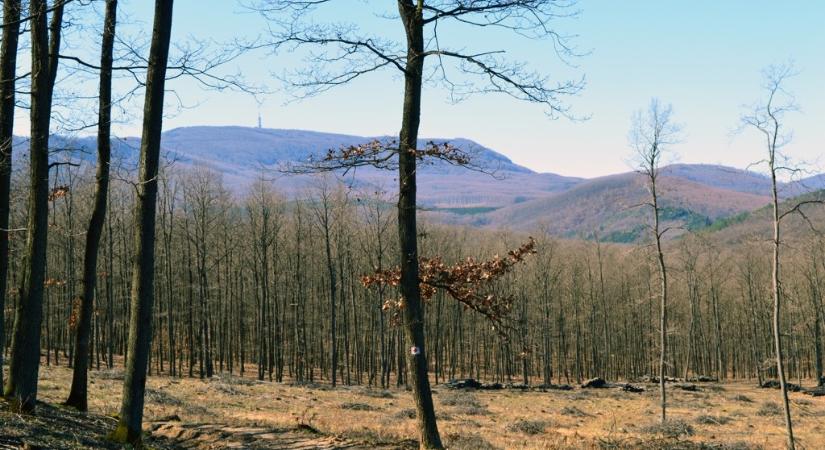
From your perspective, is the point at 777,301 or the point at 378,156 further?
the point at 777,301

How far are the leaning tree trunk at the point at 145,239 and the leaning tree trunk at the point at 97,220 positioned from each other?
3.39 m

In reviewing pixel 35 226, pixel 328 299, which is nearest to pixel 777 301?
pixel 35 226

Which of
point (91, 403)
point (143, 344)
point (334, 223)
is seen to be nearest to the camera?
point (143, 344)

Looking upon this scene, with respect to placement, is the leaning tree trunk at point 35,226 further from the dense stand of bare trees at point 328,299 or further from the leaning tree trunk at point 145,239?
the dense stand of bare trees at point 328,299

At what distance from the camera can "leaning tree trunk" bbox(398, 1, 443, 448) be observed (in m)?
9.23

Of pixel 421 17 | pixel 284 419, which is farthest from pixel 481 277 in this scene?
pixel 284 419

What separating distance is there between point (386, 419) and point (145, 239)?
1235 cm

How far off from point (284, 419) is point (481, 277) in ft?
36.1

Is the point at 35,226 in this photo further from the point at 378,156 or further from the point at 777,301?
the point at 777,301

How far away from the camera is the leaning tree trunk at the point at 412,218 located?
9227 mm

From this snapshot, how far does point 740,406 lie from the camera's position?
106ft

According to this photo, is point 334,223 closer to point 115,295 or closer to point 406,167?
point 115,295

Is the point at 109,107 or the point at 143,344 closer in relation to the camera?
the point at 143,344

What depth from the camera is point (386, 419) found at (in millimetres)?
19609
